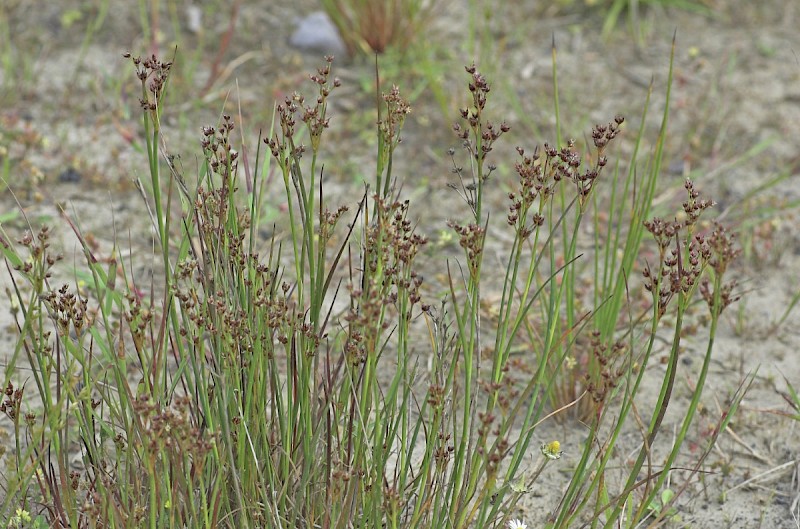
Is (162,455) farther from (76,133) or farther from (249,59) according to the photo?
(249,59)

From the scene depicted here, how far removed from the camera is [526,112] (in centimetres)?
439

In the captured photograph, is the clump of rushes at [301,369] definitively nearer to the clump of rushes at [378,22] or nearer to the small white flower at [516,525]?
the small white flower at [516,525]

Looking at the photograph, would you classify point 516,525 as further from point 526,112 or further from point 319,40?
point 319,40

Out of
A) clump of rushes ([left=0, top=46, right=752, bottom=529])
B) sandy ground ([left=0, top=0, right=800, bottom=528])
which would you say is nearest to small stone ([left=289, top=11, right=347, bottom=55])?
sandy ground ([left=0, top=0, right=800, bottom=528])

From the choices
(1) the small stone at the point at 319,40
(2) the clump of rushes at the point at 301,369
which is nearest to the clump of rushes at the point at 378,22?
(1) the small stone at the point at 319,40

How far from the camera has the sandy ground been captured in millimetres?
3309

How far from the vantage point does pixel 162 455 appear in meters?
1.75

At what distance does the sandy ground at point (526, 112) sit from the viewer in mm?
3309

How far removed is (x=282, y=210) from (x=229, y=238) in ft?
6.40

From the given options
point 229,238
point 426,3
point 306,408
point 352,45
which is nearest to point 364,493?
point 306,408

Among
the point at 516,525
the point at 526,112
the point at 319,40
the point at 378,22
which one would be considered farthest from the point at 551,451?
the point at 319,40

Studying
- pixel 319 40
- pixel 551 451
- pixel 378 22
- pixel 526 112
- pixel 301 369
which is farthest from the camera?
pixel 319 40

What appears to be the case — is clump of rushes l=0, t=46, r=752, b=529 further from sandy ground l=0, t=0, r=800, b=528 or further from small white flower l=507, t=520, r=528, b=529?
sandy ground l=0, t=0, r=800, b=528

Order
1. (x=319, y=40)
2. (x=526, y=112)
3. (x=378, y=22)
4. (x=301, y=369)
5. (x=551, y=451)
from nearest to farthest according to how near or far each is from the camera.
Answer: (x=301, y=369) < (x=551, y=451) < (x=526, y=112) < (x=378, y=22) < (x=319, y=40)
